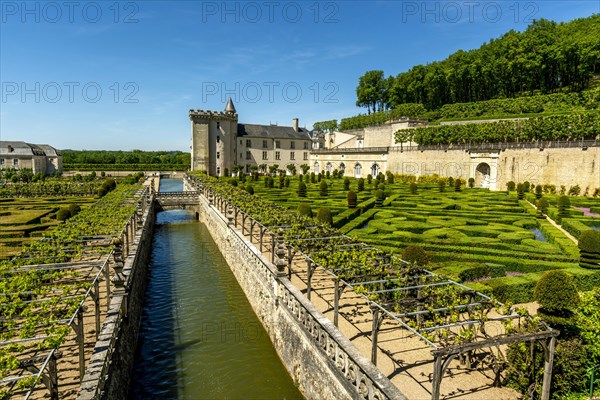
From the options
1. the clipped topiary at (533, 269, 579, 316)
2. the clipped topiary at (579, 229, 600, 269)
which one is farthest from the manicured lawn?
the clipped topiary at (533, 269, 579, 316)

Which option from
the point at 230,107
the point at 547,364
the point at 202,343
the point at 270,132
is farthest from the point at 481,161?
the point at 230,107

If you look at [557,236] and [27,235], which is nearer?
[557,236]

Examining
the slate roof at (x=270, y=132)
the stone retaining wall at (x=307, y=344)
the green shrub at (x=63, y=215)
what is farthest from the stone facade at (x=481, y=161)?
the green shrub at (x=63, y=215)

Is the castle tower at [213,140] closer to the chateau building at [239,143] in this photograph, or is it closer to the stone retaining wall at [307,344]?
the chateau building at [239,143]

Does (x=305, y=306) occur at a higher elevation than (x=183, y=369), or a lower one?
higher

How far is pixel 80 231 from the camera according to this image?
50.4ft

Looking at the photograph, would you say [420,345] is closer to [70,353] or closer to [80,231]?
[70,353]

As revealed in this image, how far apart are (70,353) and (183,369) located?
3.00 meters

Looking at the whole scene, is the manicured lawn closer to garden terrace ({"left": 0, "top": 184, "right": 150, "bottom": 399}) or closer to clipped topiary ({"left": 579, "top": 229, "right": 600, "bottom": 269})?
clipped topiary ({"left": 579, "top": 229, "right": 600, "bottom": 269})

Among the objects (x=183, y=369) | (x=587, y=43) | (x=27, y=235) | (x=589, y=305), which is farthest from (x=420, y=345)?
(x=587, y=43)

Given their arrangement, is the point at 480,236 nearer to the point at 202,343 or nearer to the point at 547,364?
the point at 547,364

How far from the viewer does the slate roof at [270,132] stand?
7019cm

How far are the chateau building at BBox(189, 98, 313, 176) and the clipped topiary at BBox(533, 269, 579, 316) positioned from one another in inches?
2275

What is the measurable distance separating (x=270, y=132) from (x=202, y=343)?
6280 centimetres
